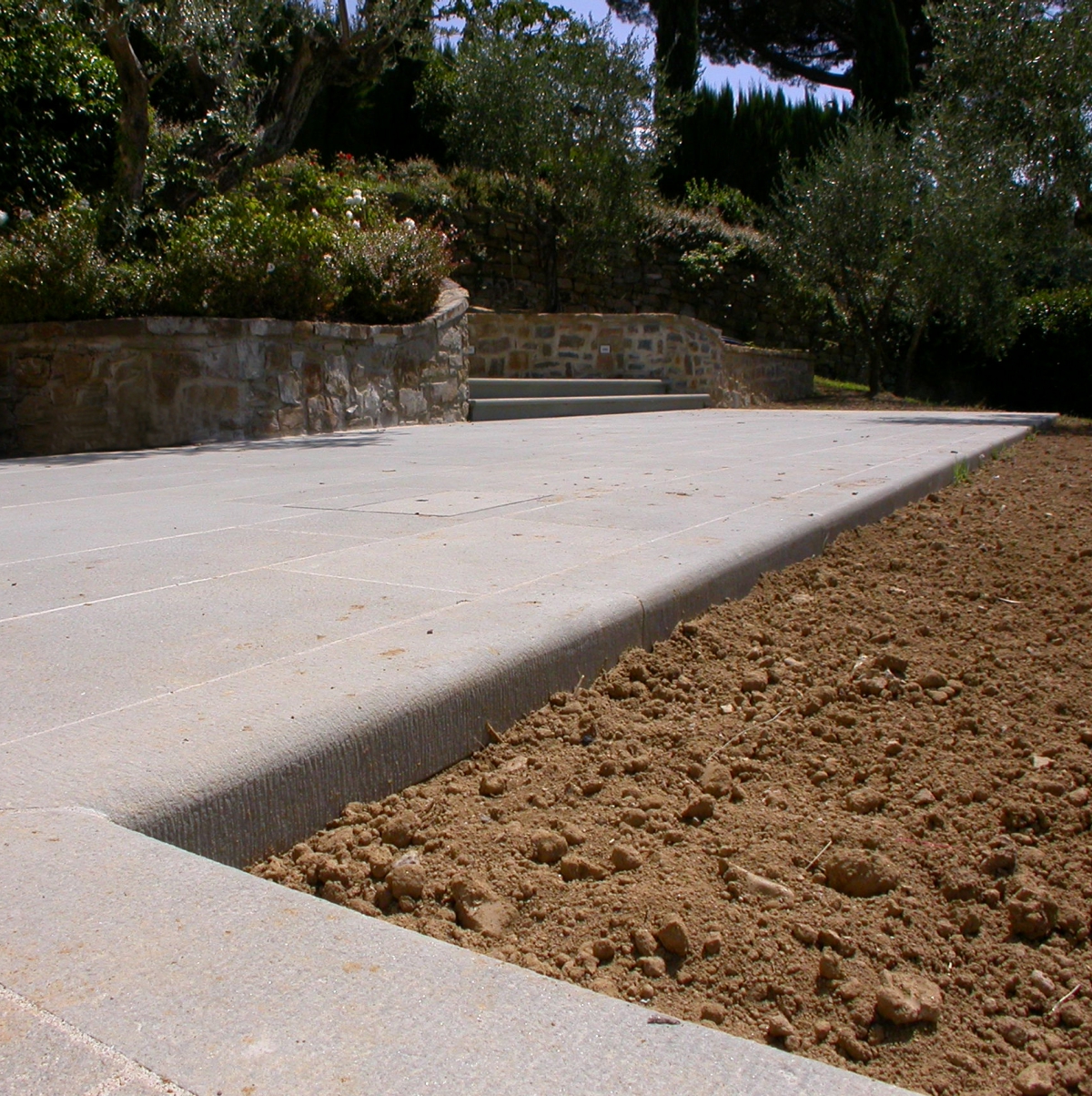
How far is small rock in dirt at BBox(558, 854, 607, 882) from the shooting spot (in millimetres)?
1769

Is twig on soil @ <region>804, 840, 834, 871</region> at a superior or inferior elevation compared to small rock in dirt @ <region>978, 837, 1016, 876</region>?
inferior

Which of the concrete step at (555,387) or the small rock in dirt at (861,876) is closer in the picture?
the small rock in dirt at (861,876)

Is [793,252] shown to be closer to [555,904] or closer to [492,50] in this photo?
[492,50]

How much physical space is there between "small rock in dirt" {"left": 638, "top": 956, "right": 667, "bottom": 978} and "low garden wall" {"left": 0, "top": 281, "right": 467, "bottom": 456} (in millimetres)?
6916

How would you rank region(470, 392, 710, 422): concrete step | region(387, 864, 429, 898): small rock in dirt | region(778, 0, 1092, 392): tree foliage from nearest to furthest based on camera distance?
region(387, 864, 429, 898): small rock in dirt < region(470, 392, 710, 422): concrete step < region(778, 0, 1092, 392): tree foliage

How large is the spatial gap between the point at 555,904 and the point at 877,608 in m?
1.95

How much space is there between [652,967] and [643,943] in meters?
0.05

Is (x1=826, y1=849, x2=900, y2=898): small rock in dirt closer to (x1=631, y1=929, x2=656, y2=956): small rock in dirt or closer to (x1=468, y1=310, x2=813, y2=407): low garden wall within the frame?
(x1=631, y1=929, x2=656, y2=956): small rock in dirt

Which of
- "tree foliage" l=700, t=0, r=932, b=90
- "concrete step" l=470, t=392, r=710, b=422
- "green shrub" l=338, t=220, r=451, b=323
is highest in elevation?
"tree foliage" l=700, t=0, r=932, b=90

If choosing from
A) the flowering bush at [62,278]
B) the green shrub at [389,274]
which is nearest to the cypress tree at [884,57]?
the green shrub at [389,274]

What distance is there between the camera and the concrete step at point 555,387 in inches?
461

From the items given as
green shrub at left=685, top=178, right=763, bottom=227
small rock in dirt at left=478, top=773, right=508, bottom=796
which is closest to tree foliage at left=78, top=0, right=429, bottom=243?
small rock in dirt at left=478, top=773, right=508, bottom=796

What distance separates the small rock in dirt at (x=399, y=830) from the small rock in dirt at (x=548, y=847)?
0.71 feet

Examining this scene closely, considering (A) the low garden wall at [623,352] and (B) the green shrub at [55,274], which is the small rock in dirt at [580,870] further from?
(A) the low garden wall at [623,352]
